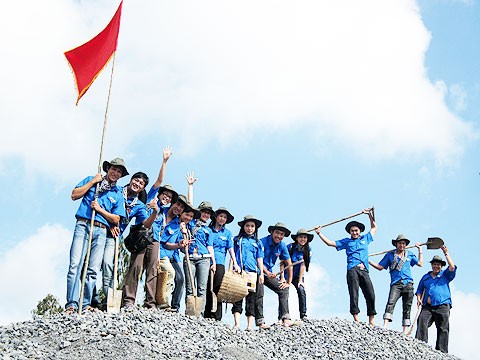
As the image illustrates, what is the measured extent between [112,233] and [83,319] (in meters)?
1.57

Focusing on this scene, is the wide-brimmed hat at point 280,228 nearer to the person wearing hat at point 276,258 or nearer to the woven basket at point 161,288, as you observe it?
the person wearing hat at point 276,258

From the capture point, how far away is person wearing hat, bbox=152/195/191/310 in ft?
36.6

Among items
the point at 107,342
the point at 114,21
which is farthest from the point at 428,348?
the point at 114,21

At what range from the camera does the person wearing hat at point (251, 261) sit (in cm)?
1237

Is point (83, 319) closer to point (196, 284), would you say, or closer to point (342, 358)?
point (196, 284)

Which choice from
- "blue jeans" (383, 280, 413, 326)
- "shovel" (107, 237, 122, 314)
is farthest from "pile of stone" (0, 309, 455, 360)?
"blue jeans" (383, 280, 413, 326)

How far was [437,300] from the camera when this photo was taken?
13.9 meters

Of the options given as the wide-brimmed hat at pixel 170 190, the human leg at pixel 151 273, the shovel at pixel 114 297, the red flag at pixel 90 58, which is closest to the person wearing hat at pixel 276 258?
the wide-brimmed hat at pixel 170 190

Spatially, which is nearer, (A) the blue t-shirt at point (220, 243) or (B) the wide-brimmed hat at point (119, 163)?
(B) the wide-brimmed hat at point (119, 163)

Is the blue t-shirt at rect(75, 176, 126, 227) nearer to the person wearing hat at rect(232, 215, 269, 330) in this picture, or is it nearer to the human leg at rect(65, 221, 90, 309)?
the human leg at rect(65, 221, 90, 309)

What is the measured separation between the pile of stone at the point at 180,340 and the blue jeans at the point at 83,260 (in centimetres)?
41

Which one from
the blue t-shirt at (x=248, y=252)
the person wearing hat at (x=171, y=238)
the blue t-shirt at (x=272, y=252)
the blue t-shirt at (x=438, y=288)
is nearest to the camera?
the person wearing hat at (x=171, y=238)

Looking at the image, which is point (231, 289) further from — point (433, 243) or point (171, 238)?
→ point (433, 243)

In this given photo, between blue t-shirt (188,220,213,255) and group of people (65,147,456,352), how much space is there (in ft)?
0.06
